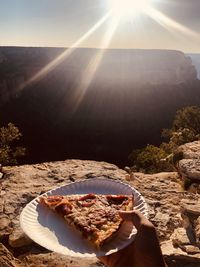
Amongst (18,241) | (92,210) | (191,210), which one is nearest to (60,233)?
(92,210)

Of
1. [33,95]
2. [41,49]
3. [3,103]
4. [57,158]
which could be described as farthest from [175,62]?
[57,158]

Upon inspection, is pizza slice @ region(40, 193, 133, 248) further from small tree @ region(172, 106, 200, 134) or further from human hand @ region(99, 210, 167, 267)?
small tree @ region(172, 106, 200, 134)

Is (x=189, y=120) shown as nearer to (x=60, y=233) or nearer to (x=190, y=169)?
(x=190, y=169)

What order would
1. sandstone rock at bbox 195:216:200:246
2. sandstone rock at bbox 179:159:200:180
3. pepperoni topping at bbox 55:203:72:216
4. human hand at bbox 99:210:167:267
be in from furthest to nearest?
sandstone rock at bbox 179:159:200:180 → sandstone rock at bbox 195:216:200:246 → pepperoni topping at bbox 55:203:72:216 → human hand at bbox 99:210:167:267

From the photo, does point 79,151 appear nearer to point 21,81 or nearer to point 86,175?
point 21,81

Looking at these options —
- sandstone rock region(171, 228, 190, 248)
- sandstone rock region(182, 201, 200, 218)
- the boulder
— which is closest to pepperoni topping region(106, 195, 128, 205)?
sandstone rock region(171, 228, 190, 248)

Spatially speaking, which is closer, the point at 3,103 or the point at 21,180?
the point at 21,180

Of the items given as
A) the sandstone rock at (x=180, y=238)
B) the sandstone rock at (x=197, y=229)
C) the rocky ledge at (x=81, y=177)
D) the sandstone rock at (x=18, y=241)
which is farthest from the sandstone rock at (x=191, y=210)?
the sandstone rock at (x=18, y=241)
